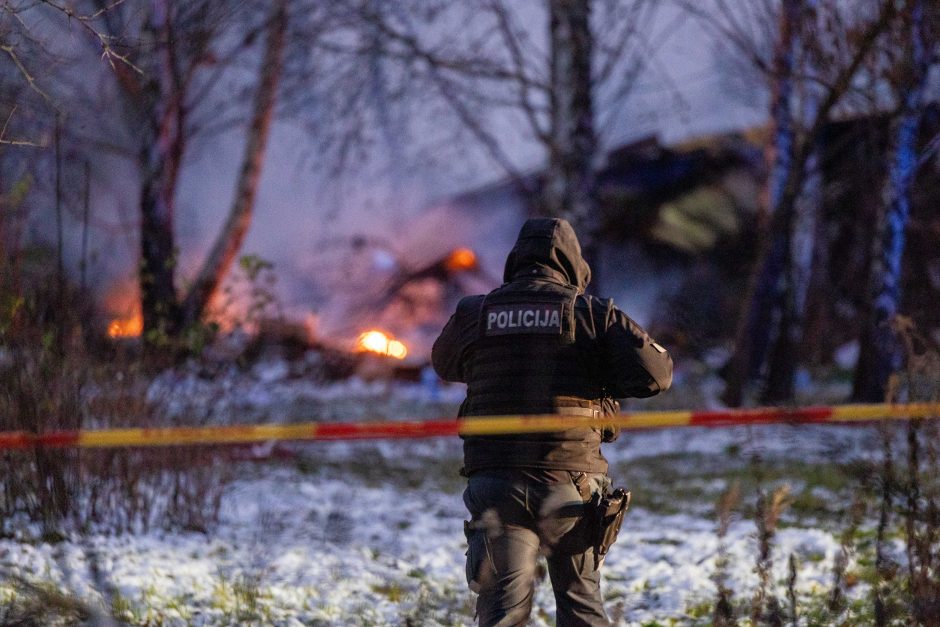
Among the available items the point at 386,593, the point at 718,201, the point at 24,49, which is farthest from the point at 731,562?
the point at 718,201

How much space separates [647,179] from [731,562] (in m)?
17.2

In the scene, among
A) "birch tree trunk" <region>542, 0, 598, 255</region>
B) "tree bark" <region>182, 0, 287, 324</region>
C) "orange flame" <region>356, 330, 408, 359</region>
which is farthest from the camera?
"tree bark" <region>182, 0, 287, 324</region>

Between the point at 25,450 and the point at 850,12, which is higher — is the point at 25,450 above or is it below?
below

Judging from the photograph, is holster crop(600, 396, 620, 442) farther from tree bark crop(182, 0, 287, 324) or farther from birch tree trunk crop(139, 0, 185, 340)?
tree bark crop(182, 0, 287, 324)

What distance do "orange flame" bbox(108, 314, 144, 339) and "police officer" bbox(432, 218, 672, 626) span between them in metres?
3.62

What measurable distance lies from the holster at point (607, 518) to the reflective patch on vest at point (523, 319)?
57 centimetres

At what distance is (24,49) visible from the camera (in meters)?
4.32

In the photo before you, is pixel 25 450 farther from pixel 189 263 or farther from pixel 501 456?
pixel 189 263

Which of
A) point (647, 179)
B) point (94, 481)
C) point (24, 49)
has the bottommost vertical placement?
point (94, 481)

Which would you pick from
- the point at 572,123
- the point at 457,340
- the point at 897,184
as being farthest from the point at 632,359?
the point at 897,184

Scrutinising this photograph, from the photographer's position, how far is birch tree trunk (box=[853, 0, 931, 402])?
10.0m

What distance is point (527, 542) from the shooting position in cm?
334

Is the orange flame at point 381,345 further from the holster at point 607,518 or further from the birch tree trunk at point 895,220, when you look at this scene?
the birch tree trunk at point 895,220

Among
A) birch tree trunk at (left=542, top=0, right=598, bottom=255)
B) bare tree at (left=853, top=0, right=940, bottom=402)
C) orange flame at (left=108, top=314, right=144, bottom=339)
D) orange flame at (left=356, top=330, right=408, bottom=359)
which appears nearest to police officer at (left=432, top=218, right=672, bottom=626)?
orange flame at (left=356, top=330, right=408, bottom=359)
